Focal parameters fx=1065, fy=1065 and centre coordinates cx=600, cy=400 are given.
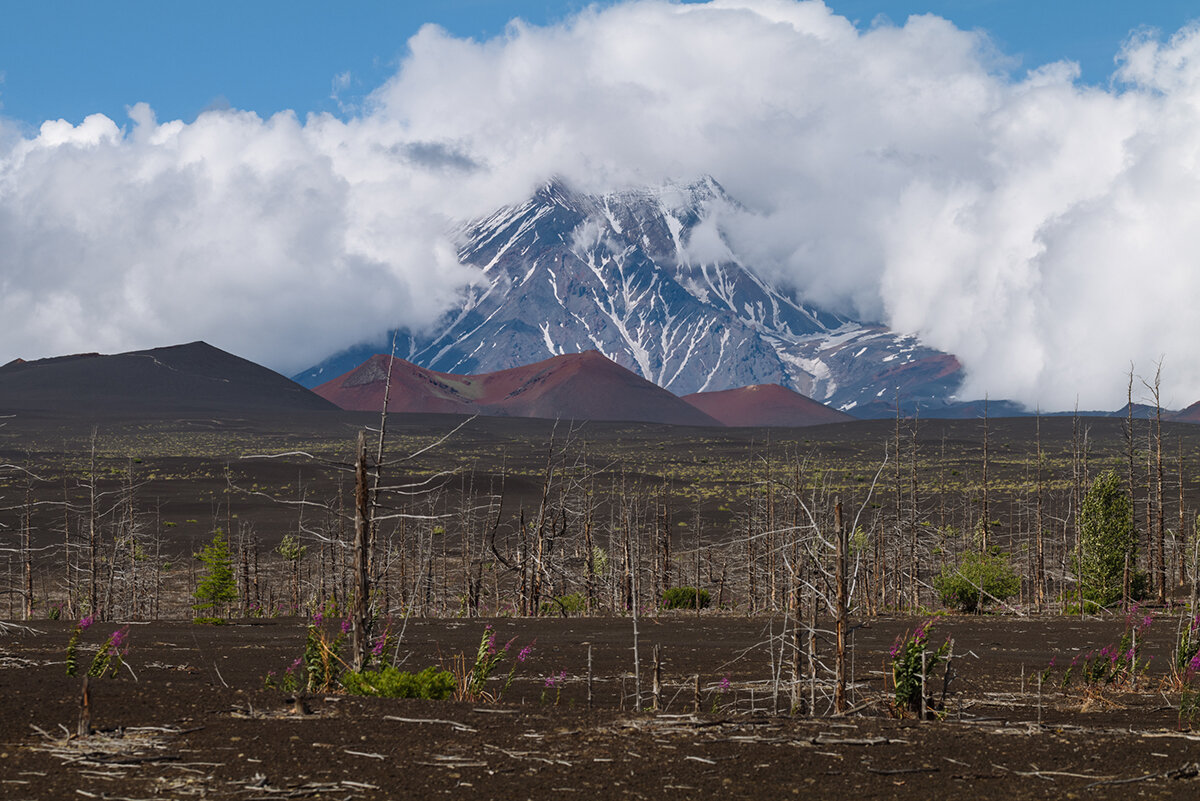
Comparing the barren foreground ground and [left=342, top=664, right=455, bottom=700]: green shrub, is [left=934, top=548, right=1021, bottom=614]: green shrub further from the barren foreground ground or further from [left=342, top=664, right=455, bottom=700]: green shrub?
[left=342, top=664, right=455, bottom=700]: green shrub

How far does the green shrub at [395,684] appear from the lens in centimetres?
1283

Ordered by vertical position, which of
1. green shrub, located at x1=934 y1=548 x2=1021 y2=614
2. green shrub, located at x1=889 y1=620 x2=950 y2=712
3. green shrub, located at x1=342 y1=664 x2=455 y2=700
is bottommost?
green shrub, located at x1=934 y1=548 x2=1021 y2=614

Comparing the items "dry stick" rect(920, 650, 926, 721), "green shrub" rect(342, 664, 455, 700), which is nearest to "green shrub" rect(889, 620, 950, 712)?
"dry stick" rect(920, 650, 926, 721)

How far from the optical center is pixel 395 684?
1282 centimetres

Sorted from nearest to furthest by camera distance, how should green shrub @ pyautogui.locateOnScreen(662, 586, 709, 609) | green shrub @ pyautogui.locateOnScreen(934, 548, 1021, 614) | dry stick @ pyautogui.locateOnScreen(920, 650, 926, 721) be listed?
dry stick @ pyautogui.locateOnScreen(920, 650, 926, 721)
green shrub @ pyautogui.locateOnScreen(934, 548, 1021, 614)
green shrub @ pyautogui.locateOnScreen(662, 586, 709, 609)

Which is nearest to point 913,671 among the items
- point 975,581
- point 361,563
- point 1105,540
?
point 361,563

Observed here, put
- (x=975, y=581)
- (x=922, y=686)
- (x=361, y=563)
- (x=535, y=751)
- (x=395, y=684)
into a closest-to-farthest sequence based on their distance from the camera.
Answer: (x=535, y=751) → (x=922, y=686) → (x=395, y=684) → (x=361, y=563) → (x=975, y=581)

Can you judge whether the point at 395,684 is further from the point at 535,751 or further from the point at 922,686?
the point at 922,686

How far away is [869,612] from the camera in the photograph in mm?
34625

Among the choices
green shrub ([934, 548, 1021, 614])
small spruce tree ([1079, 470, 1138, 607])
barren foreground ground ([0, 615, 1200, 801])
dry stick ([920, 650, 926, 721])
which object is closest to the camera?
barren foreground ground ([0, 615, 1200, 801])

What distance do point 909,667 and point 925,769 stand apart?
249 centimetres

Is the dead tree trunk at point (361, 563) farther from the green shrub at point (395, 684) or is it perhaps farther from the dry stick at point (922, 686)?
the dry stick at point (922, 686)

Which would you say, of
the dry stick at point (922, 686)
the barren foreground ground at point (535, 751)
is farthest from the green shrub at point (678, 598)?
the dry stick at point (922, 686)

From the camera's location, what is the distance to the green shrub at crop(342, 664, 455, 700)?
12.8 meters
